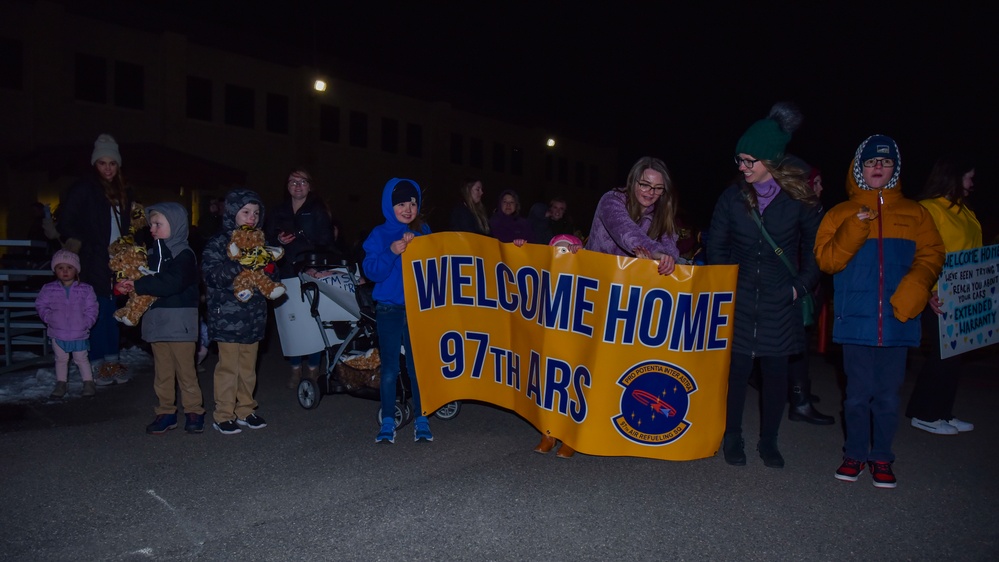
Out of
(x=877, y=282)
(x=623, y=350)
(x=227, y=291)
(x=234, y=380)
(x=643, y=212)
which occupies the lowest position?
(x=234, y=380)

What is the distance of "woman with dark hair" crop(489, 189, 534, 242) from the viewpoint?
10.1m

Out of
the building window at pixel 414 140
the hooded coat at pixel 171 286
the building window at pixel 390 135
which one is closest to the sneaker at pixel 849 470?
the hooded coat at pixel 171 286

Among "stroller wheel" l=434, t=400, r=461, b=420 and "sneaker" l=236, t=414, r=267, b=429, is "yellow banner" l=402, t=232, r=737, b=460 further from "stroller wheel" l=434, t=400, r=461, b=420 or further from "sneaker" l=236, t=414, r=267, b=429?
"sneaker" l=236, t=414, r=267, b=429

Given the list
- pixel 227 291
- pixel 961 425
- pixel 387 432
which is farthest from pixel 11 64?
pixel 961 425

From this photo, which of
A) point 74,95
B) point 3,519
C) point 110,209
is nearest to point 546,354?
point 3,519

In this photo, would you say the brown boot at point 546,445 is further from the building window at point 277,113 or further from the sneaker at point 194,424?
the building window at point 277,113

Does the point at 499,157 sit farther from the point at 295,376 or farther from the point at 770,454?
the point at 770,454

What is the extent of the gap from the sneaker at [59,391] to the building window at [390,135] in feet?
94.8

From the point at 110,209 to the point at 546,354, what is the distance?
5.20 metres

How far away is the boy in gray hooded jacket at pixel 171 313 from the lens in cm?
585

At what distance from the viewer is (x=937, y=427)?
6254mm

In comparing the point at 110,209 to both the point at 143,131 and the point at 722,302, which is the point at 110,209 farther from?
the point at 143,131

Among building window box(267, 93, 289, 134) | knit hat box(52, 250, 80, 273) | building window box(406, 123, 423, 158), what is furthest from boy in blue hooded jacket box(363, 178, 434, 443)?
building window box(406, 123, 423, 158)

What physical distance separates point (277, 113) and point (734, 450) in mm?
27991
